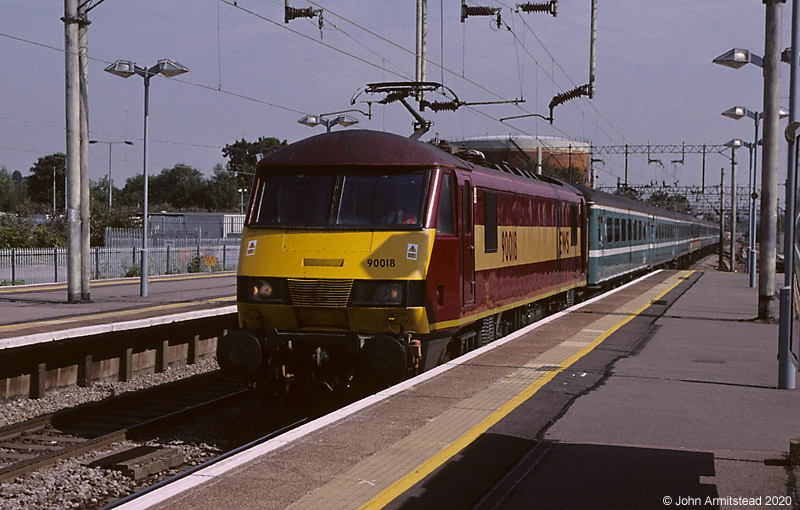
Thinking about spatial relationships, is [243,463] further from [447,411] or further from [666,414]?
[666,414]

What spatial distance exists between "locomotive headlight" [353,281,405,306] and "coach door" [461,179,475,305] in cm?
163

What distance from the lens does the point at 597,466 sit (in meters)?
7.04

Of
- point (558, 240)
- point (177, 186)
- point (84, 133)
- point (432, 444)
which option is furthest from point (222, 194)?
point (432, 444)

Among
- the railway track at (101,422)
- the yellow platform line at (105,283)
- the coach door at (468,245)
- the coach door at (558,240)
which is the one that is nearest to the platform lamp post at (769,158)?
the coach door at (558,240)

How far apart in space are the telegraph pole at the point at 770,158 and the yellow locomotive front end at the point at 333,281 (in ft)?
33.7

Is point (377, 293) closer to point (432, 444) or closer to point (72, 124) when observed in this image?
point (432, 444)

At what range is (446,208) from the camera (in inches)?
460

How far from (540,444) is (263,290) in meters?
4.65

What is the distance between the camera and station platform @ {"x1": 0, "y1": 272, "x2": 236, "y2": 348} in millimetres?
15289

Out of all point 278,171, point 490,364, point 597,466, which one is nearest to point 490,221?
point 490,364

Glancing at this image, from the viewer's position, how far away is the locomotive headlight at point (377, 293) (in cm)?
1077

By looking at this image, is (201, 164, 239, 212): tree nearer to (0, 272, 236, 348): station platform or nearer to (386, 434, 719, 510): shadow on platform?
(0, 272, 236, 348): station platform

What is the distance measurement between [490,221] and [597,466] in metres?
6.88

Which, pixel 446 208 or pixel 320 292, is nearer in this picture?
pixel 320 292
